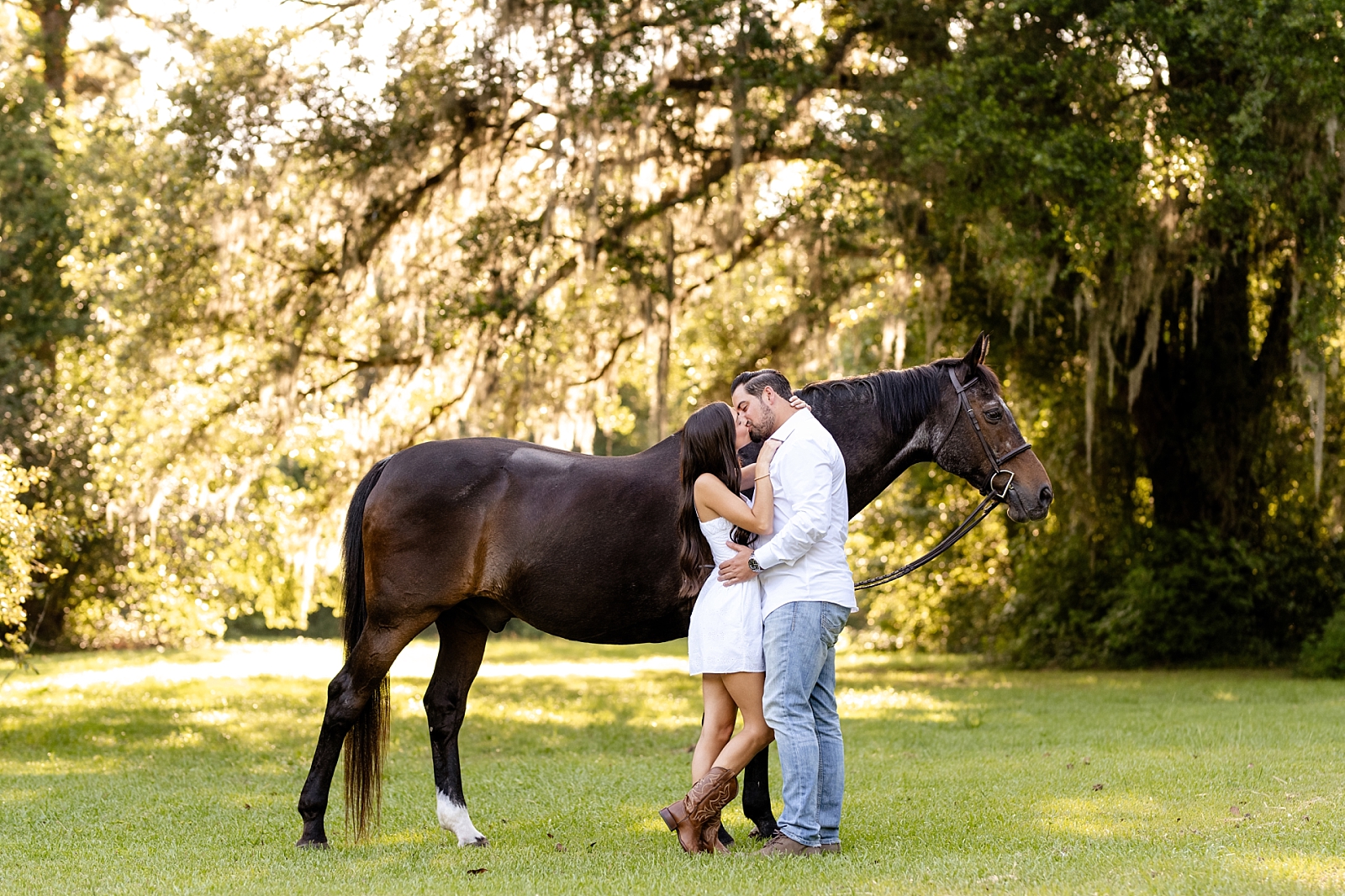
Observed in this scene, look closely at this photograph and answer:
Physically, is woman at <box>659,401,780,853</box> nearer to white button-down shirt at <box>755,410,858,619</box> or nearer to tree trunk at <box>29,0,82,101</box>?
white button-down shirt at <box>755,410,858,619</box>

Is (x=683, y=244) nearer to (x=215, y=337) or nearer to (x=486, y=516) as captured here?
(x=215, y=337)

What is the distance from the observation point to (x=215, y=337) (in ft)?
51.2

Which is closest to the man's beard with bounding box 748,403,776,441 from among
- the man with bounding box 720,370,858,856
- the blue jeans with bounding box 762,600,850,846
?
the man with bounding box 720,370,858,856

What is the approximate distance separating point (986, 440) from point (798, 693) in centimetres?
160

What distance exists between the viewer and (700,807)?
505cm

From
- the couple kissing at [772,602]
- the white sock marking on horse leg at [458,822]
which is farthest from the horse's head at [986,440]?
the white sock marking on horse leg at [458,822]

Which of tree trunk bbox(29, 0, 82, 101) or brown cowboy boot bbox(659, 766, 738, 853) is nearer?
brown cowboy boot bbox(659, 766, 738, 853)

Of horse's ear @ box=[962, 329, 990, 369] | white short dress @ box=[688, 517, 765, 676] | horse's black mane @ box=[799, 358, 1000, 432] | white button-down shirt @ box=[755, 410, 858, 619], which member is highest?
horse's ear @ box=[962, 329, 990, 369]

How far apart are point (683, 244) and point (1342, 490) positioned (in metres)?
8.42

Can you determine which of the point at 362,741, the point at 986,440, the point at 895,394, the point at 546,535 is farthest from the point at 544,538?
the point at 986,440

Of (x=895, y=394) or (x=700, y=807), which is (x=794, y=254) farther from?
(x=700, y=807)

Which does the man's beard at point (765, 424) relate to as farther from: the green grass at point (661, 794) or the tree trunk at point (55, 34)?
the tree trunk at point (55, 34)

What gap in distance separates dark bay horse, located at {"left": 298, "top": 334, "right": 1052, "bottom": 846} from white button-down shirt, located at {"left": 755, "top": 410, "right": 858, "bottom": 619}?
769 millimetres

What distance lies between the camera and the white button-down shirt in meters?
4.87
